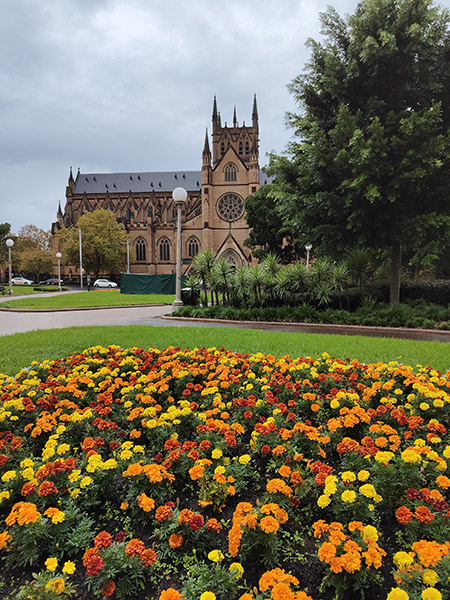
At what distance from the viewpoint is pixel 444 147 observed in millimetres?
12883

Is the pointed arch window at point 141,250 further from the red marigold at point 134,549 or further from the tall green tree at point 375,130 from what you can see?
the red marigold at point 134,549

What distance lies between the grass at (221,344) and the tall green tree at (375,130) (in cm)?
654

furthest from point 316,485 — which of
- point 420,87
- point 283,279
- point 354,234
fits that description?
point 420,87

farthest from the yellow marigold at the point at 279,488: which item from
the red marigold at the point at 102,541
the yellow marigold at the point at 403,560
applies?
the red marigold at the point at 102,541

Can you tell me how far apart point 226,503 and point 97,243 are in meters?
58.8

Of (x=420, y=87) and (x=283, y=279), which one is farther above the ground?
(x=420, y=87)

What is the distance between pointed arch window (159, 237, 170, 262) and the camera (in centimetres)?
7088

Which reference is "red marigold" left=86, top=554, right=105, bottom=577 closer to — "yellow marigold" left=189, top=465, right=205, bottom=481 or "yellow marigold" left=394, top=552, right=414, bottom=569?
"yellow marigold" left=189, top=465, right=205, bottom=481

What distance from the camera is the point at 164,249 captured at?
7100cm

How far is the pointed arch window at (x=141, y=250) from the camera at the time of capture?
71.1 m

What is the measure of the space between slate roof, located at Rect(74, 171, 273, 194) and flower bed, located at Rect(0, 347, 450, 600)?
259 ft

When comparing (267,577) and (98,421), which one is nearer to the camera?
(267,577)

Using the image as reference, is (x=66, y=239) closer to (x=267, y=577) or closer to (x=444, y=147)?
(x=444, y=147)

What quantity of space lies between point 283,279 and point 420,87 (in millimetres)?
9157
